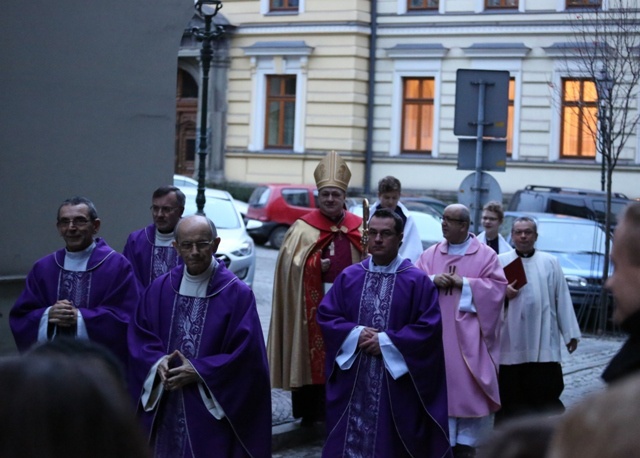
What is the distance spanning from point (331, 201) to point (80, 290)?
2809 millimetres

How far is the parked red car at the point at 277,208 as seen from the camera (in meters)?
25.2

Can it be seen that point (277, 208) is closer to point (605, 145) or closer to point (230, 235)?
point (230, 235)

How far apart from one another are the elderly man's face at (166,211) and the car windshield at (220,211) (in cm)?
790

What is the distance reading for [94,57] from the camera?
9.48 meters

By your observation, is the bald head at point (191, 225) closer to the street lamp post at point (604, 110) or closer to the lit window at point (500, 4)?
the street lamp post at point (604, 110)

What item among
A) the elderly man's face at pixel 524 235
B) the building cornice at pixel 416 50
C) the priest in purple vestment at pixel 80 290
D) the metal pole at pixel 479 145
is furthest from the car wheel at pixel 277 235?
the priest in purple vestment at pixel 80 290

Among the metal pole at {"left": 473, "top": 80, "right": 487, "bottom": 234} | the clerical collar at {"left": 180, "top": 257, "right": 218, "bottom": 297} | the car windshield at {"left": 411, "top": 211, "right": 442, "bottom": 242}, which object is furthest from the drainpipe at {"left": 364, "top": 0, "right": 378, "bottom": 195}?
the clerical collar at {"left": 180, "top": 257, "right": 218, "bottom": 297}

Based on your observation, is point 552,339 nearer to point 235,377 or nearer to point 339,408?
point 339,408

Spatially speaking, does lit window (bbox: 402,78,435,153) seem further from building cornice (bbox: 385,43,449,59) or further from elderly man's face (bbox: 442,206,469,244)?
elderly man's face (bbox: 442,206,469,244)

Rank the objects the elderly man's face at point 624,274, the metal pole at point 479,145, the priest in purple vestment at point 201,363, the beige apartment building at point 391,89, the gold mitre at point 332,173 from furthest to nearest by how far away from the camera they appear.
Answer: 1. the beige apartment building at point 391,89
2. the metal pole at point 479,145
3. the gold mitre at point 332,173
4. the priest in purple vestment at point 201,363
5. the elderly man's face at point 624,274

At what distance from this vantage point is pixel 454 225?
8680mm

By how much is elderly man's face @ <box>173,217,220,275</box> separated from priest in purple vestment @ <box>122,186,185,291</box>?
2.05m

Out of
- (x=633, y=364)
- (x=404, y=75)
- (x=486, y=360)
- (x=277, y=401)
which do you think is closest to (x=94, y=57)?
(x=277, y=401)

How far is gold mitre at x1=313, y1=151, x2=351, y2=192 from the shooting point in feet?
29.6
